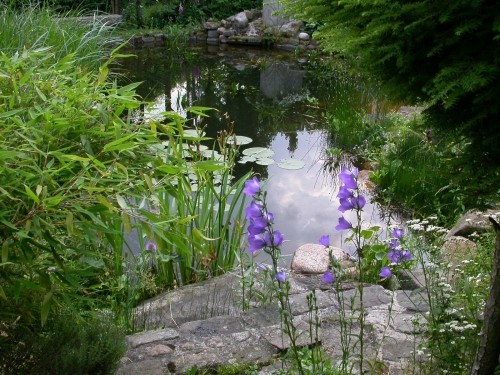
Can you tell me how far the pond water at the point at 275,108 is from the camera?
5664mm

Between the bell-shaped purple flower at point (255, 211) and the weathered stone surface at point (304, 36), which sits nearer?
the bell-shaped purple flower at point (255, 211)

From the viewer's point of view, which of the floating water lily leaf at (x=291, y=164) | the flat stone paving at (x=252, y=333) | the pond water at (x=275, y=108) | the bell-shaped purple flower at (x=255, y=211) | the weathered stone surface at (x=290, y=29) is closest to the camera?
the bell-shaped purple flower at (x=255, y=211)

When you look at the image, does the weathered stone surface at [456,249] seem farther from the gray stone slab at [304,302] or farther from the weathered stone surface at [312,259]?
the gray stone slab at [304,302]

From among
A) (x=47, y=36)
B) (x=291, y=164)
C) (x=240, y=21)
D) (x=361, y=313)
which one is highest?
(x=47, y=36)

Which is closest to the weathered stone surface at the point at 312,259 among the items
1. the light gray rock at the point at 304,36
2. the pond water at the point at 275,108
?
the pond water at the point at 275,108

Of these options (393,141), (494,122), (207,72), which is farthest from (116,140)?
(207,72)

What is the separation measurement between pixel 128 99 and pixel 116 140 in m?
0.28

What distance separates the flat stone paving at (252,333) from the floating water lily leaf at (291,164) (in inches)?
115

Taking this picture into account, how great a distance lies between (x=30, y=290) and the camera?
2.18 m

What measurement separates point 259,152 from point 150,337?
3.91 meters

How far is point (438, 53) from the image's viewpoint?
5.61 ft

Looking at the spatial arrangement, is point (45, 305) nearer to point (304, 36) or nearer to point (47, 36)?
point (47, 36)

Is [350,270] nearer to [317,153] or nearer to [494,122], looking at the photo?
[494,122]

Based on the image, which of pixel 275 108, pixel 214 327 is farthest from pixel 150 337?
pixel 275 108
